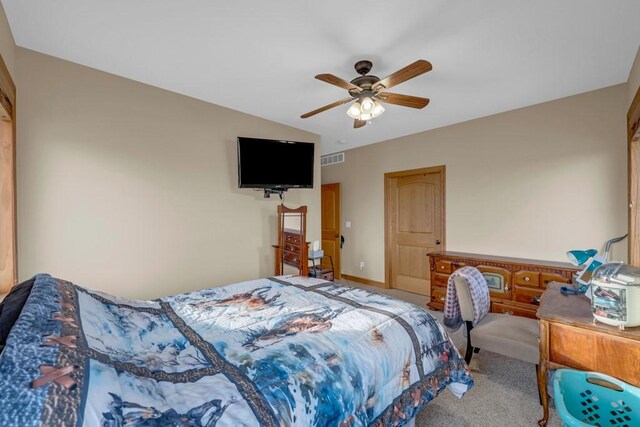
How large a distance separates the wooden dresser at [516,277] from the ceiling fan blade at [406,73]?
239 cm

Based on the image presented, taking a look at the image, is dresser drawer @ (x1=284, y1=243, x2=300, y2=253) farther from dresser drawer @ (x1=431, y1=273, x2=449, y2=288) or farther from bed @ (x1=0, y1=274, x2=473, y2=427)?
dresser drawer @ (x1=431, y1=273, x2=449, y2=288)

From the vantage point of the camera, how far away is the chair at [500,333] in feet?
6.38

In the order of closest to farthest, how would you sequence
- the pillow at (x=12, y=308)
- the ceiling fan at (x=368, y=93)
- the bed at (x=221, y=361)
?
the bed at (x=221, y=361) → the pillow at (x=12, y=308) → the ceiling fan at (x=368, y=93)

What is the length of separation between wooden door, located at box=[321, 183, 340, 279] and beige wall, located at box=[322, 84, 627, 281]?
4.44ft

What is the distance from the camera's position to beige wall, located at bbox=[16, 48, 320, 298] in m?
2.25

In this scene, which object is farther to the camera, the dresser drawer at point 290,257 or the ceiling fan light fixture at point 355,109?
the dresser drawer at point 290,257

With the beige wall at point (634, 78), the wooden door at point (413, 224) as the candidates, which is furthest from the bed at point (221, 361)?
the wooden door at point (413, 224)

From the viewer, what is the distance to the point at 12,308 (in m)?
1.13

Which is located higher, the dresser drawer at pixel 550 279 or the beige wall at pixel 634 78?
the beige wall at pixel 634 78

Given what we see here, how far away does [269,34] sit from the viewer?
1.99 meters

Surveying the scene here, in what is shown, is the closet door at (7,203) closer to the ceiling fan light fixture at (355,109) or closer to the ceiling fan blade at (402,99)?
the ceiling fan light fixture at (355,109)

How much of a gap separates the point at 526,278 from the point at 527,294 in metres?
0.17

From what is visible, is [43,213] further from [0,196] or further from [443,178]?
[443,178]

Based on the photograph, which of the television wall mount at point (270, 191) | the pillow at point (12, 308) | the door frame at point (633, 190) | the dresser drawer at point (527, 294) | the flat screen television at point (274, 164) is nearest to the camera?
the pillow at point (12, 308)
